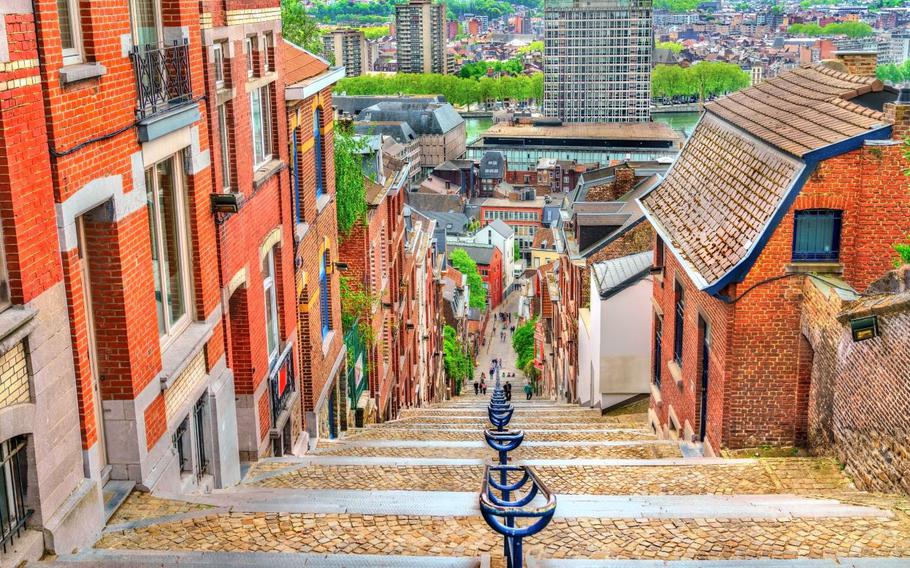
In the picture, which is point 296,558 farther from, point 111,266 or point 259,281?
point 259,281

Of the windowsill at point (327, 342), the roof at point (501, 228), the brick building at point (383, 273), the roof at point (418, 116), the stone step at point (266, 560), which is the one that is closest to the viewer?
the stone step at point (266, 560)

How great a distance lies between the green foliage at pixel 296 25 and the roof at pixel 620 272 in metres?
10.8

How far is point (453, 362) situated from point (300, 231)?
41713 millimetres

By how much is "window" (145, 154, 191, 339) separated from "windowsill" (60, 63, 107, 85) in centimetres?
191

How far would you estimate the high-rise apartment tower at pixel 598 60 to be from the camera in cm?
17712

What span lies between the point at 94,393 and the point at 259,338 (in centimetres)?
508

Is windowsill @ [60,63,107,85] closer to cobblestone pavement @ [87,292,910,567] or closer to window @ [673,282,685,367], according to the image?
cobblestone pavement @ [87,292,910,567]

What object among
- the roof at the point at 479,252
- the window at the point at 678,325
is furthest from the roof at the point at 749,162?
the roof at the point at 479,252

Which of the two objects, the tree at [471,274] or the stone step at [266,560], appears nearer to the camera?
the stone step at [266,560]

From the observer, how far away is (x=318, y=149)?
19.5 meters

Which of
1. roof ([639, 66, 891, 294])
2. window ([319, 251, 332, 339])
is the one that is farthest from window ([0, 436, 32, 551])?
window ([319, 251, 332, 339])

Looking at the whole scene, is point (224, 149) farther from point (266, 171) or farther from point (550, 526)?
point (550, 526)

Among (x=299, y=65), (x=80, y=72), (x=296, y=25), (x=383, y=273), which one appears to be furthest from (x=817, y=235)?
(x=296, y=25)

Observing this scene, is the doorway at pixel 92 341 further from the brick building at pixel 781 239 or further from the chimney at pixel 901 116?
the chimney at pixel 901 116
